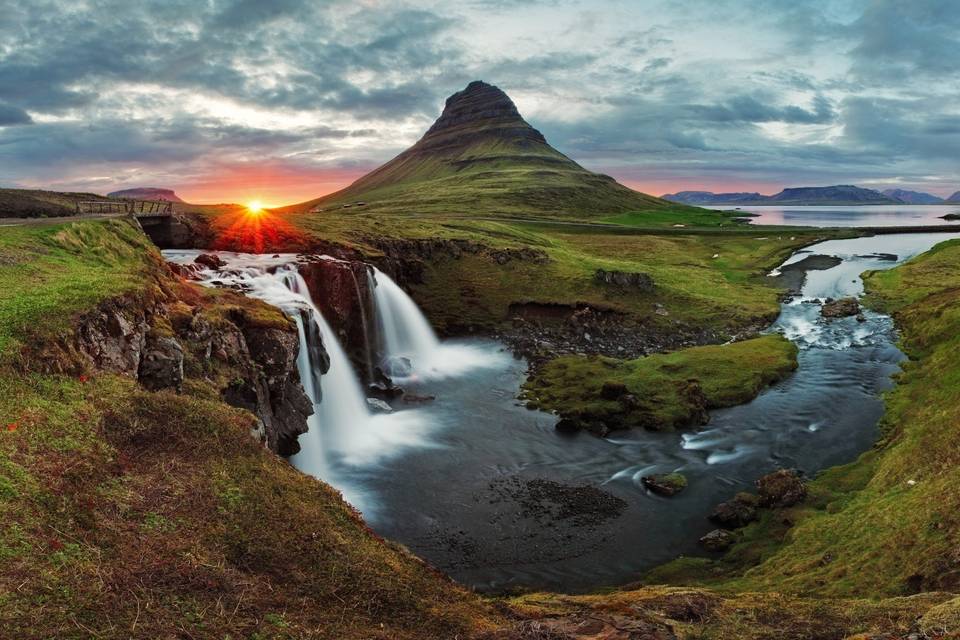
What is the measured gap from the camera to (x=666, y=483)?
31.9 meters

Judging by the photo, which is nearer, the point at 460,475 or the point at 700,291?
the point at 460,475

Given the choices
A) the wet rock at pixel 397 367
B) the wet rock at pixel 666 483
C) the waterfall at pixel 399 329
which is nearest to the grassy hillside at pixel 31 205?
the waterfall at pixel 399 329

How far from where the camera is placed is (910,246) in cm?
14412

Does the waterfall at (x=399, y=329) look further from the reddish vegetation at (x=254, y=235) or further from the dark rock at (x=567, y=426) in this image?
the dark rock at (x=567, y=426)

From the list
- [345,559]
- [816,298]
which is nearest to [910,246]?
[816,298]

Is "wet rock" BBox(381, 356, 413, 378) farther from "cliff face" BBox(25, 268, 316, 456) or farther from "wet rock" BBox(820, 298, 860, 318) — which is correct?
"wet rock" BBox(820, 298, 860, 318)

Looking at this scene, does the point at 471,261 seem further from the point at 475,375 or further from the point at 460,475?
the point at 460,475

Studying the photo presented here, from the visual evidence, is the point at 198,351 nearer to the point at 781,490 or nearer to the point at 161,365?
the point at 161,365

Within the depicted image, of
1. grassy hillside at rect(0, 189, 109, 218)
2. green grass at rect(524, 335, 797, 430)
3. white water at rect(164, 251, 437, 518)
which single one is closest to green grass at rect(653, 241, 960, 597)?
green grass at rect(524, 335, 797, 430)

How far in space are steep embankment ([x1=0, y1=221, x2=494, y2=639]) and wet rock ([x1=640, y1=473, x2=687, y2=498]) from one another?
60.5ft

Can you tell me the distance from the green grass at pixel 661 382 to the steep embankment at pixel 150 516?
26.3 m

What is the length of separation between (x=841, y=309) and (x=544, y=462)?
54005 mm

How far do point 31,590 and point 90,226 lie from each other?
113ft

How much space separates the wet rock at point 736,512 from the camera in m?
28.1
